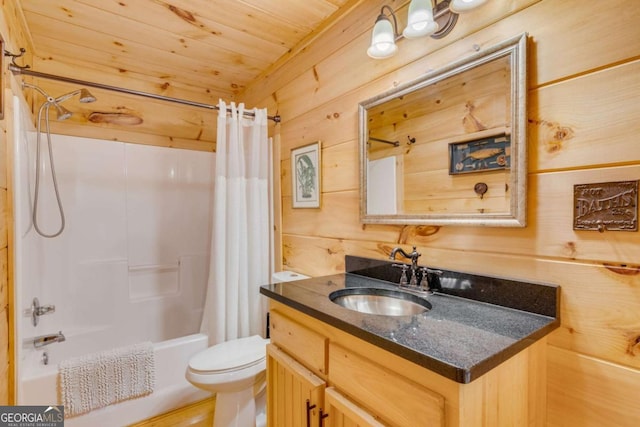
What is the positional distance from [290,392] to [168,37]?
2.09 metres

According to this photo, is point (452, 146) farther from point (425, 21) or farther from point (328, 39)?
point (328, 39)

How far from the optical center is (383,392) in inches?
30.7

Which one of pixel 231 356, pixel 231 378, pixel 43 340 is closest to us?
pixel 231 378

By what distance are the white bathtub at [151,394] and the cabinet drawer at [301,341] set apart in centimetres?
88

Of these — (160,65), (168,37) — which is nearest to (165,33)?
(168,37)

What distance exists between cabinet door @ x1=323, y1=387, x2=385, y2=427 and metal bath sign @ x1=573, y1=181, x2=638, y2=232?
77 cm

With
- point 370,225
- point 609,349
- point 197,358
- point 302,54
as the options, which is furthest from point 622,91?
point 197,358

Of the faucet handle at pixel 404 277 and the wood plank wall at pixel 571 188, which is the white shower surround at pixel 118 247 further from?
the faucet handle at pixel 404 277

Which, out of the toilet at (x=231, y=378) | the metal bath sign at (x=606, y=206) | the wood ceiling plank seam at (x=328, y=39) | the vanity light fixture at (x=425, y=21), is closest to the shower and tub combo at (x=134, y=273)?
the toilet at (x=231, y=378)

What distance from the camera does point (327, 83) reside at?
1734 millimetres

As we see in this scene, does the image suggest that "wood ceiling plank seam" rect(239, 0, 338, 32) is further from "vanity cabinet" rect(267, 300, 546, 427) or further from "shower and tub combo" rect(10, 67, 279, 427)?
"vanity cabinet" rect(267, 300, 546, 427)

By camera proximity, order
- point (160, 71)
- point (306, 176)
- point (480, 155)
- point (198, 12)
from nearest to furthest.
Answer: point (480, 155) → point (198, 12) → point (306, 176) → point (160, 71)

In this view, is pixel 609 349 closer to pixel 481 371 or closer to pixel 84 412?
pixel 481 371

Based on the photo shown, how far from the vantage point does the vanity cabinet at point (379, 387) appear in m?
0.67
